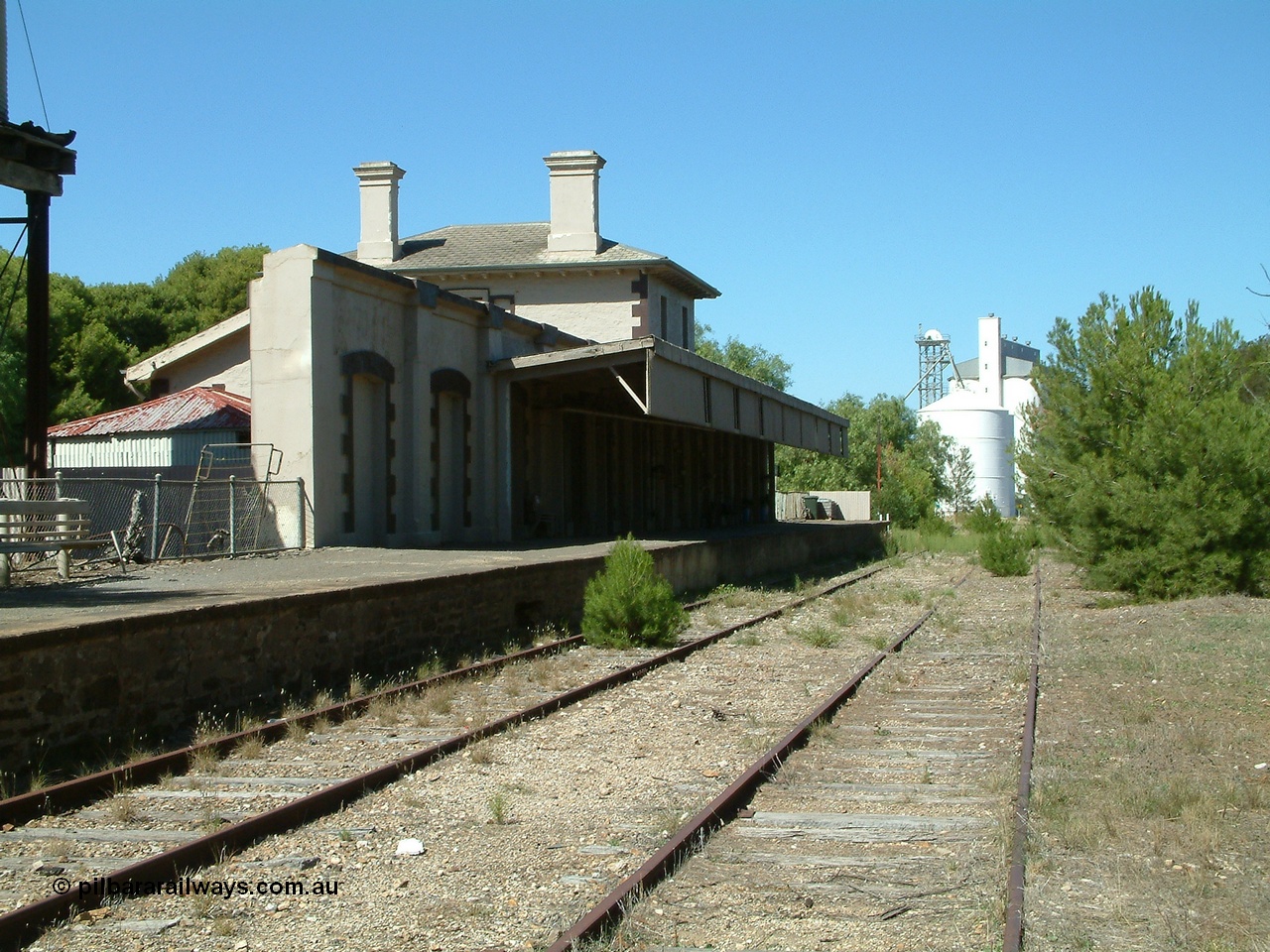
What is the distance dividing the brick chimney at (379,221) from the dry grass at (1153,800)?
1038 inches

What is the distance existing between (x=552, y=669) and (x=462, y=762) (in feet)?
14.7

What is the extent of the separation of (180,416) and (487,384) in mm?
5281

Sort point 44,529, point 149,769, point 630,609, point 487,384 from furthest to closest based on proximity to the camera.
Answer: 1. point 487,384
2. point 630,609
3. point 44,529
4. point 149,769

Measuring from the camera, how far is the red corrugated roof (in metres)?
20.5

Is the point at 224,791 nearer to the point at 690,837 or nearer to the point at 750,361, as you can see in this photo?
the point at 690,837

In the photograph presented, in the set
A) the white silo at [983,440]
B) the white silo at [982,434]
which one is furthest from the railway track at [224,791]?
the white silo at [983,440]

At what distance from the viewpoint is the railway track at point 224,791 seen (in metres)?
5.67

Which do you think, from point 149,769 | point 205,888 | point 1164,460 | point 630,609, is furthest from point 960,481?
point 205,888

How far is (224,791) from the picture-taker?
743cm

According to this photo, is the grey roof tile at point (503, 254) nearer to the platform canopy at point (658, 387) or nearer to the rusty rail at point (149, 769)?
the platform canopy at point (658, 387)

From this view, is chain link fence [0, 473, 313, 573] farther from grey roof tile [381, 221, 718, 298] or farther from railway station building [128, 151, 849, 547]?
grey roof tile [381, 221, 718, 298]

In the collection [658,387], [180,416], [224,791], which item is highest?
[658,387]

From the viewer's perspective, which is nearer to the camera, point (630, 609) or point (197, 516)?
point (630, 609)

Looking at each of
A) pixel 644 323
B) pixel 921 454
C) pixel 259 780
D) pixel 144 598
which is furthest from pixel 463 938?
pixel 921 454
